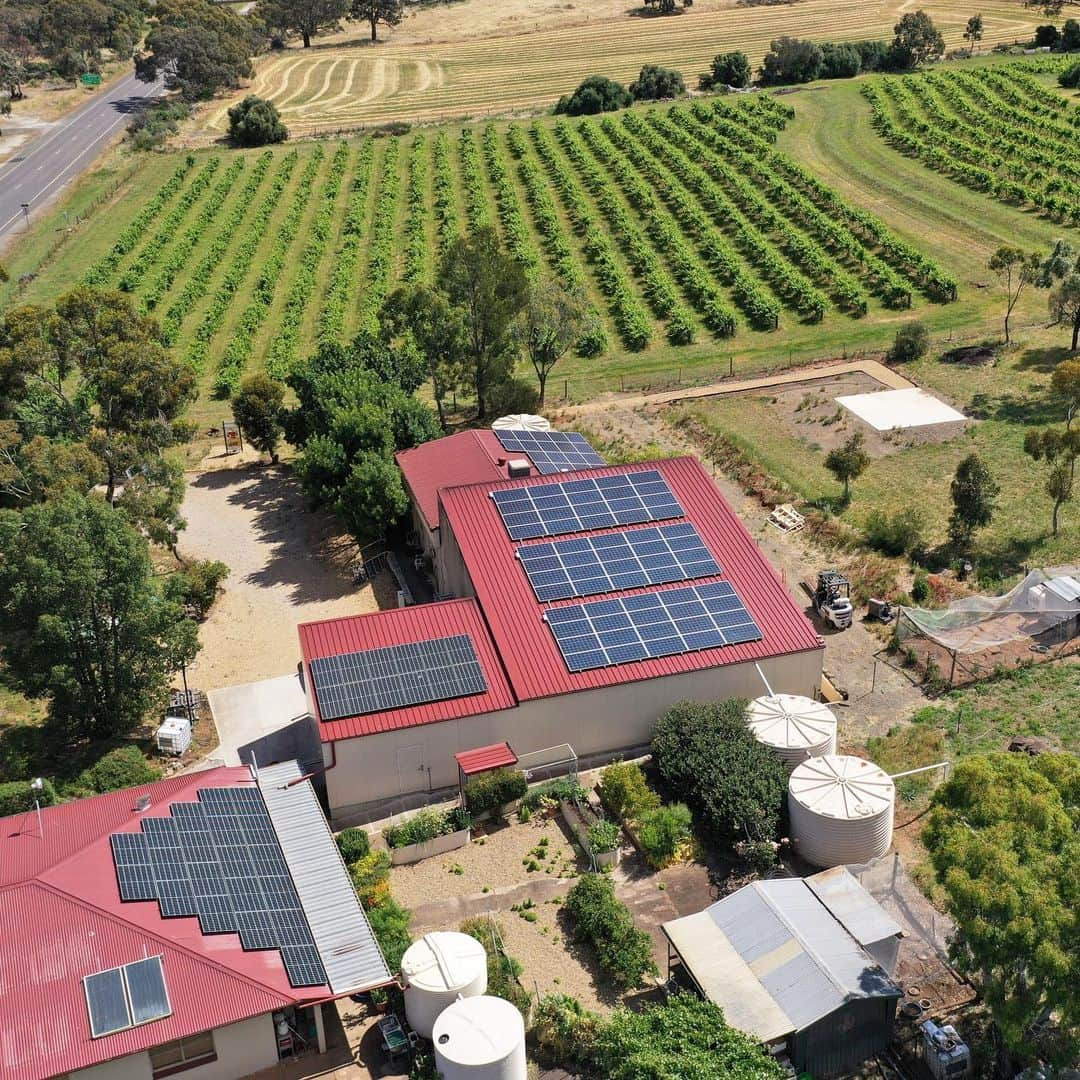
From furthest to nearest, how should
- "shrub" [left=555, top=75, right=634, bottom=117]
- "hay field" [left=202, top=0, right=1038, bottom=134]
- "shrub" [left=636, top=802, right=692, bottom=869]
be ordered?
"hay field" [left=202, top=0, right=1038, bottom=134]
"shrub" [left=555, top=75, right=634, bottom=117]
"shrub" [left=636, top=802, right=692, bottom=869]

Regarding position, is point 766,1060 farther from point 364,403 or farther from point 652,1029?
point 364,403

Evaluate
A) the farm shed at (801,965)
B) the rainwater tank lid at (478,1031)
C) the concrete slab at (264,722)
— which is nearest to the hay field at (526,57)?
the concrete slab at (264,722)

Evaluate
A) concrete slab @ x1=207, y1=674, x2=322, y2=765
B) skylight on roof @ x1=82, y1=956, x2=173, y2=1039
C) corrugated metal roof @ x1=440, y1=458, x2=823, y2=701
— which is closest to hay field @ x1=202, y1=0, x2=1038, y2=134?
corrugated metal roof @ x1=440, y1=458, x2=823, y2=701

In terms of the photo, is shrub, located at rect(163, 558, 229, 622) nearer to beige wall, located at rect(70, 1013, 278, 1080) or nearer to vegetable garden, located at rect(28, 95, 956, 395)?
beige wall, located at rect(70, 1013, 278, 1080)

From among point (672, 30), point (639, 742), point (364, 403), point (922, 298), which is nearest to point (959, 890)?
point (639, 742)

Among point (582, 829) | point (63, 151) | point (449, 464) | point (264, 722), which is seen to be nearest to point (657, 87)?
point (63, 151)

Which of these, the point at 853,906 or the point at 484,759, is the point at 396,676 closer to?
the point at 484,759
